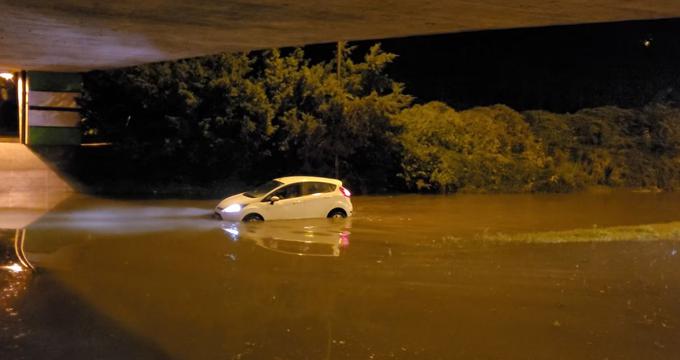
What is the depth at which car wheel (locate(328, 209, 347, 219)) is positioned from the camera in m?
17.7

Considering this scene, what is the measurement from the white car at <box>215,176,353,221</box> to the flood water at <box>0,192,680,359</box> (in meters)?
0.41

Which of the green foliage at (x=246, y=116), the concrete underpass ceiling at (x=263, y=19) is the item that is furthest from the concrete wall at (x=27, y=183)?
the concrete underpass ceiling at (x=263, y=19)

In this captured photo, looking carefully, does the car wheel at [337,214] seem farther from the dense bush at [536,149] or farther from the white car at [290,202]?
the dense bush at [536,149]

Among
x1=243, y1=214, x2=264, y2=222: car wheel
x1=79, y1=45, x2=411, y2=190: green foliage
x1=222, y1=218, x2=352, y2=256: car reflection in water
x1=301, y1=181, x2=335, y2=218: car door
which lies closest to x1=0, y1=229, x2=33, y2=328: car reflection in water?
x1=222, y1=218, x2=352, y2=256: car reflection in water

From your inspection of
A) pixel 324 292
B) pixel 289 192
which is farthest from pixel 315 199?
pixel 324 292

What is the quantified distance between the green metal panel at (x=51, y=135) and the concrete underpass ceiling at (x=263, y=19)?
29.9ft

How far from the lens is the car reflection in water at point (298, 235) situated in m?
13.1

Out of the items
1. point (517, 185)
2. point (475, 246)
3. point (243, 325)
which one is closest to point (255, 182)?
point (517, 185)

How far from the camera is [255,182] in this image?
25.3 metres

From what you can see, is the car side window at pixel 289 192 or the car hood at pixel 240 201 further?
the car side window at pixel 289 192

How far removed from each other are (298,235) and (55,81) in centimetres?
1481

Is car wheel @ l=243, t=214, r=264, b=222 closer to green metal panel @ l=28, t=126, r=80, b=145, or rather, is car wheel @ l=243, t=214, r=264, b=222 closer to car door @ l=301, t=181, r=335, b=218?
car door @ l=301, t=181, r=335, b=218

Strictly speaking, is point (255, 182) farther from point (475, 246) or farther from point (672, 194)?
point (672, 194)

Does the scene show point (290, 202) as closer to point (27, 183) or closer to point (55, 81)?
point (27, 183)
